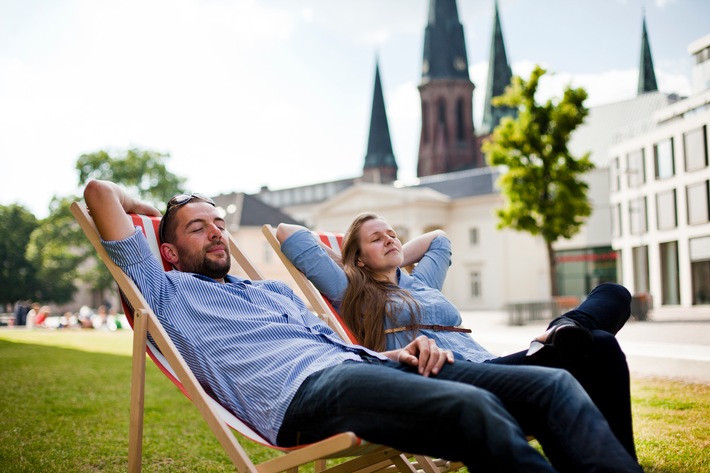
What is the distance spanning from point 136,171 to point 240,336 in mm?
38263

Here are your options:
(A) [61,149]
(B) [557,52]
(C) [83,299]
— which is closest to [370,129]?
(C) [83,299]

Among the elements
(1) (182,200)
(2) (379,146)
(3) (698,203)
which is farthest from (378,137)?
(1) (182,200)

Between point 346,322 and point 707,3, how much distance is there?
79.6 feet

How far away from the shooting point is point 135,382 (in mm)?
2695

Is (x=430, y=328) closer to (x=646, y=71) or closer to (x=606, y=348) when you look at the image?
(x=606, y=348)

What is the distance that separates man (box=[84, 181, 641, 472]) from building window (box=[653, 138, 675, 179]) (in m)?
31.3

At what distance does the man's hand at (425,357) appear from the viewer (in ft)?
7.75

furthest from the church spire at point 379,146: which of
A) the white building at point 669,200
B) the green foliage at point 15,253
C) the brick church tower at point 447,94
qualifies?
the white building at point 669,200

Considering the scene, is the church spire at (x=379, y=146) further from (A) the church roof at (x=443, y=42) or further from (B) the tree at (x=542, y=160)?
(B) the tree at (x=542, y=160)

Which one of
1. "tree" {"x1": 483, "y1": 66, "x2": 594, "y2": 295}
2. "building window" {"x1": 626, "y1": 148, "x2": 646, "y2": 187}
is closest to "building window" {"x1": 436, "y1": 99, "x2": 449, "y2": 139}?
"building window" {"x1": 626, "y1": 148, "x2": 646, "y2": 187}

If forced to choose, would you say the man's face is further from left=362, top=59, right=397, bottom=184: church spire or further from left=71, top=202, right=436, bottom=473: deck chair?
left=362, top=59, right=397, bottom=184: church spire

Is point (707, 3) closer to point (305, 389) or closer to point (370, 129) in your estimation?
point (305, 389)

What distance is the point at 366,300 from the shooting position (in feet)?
11.0

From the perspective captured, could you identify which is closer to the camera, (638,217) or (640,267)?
(638,217)
